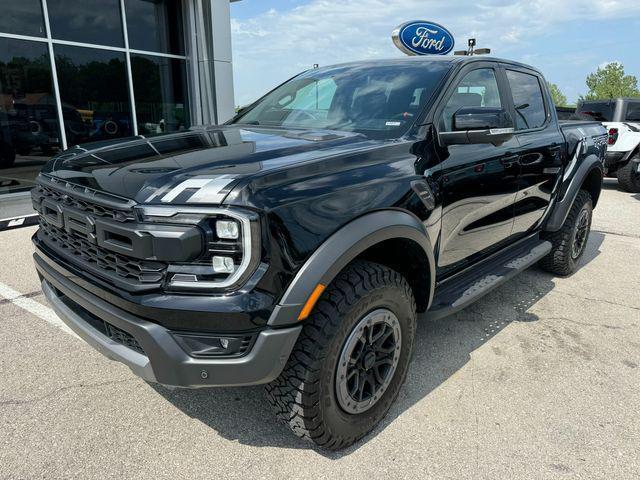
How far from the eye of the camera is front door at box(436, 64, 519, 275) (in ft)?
8.95

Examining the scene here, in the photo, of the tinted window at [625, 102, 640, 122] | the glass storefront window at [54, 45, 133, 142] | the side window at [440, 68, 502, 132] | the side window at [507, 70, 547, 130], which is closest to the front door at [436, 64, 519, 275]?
the side window at [440, 68, 502, 132]

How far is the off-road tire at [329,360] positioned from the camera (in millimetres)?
1992

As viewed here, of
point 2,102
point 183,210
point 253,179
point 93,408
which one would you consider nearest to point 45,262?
point 93,408

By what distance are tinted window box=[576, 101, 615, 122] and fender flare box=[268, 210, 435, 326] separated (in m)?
10.5

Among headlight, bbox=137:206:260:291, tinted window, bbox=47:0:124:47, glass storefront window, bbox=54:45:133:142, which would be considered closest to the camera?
headlight, bbox=137:206:260:291

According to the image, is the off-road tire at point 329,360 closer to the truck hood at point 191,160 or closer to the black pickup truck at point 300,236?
the black pickup truck at point 300,236

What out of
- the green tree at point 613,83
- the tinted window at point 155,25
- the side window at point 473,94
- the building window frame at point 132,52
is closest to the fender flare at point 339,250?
the side window at point 473,94

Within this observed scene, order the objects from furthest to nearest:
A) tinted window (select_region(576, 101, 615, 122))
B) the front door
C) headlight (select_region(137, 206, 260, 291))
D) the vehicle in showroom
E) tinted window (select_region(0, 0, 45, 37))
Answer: tinted window (select_region(576, 101, 615, 122))
the vehicle in showroom
tinted window (select_region(0, 0, 45, 37))
the front door
headlight (select_region(137, 206, 260, 291))

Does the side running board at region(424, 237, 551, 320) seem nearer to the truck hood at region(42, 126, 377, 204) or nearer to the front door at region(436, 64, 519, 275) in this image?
the front door at region(436, 64, 519, 275)

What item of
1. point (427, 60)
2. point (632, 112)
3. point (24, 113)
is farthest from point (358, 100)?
point (632, 112)

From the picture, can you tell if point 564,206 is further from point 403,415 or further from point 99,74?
point 99,74

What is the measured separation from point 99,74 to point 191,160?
8.74 meters

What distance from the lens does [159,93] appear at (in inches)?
423

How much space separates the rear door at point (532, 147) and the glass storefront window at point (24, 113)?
8.01 meters
